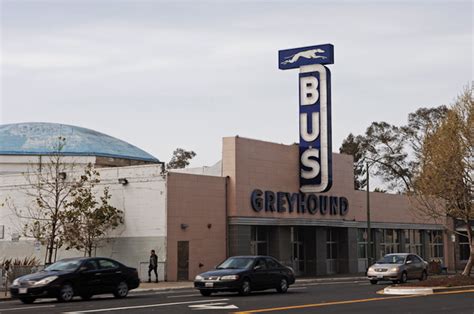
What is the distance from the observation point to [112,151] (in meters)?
62.8

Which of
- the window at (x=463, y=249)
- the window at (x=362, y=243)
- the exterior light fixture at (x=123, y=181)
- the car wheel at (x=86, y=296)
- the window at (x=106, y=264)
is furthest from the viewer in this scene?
the window at (x=463, y=249)

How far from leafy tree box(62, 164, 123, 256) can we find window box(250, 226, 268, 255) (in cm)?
810

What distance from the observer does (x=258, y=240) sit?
45.7 meters

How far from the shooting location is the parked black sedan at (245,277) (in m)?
25.6

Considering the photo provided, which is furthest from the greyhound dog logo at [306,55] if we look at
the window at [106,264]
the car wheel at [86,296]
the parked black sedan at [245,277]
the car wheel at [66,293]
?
the car wheel at [66,293]

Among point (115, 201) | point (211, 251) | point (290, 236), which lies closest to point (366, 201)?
point (290, 236)

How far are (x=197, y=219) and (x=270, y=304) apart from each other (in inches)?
759

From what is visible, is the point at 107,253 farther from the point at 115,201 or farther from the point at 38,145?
the point at 38,145

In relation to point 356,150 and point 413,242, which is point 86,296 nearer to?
point 413,242

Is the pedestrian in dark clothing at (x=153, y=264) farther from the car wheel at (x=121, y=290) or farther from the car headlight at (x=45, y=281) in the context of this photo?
the car headlight at (x=45, y=281)

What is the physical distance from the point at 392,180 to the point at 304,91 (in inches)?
1827

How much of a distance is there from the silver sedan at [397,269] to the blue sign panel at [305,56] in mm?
14750

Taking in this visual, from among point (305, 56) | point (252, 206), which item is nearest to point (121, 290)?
point (252, 206)

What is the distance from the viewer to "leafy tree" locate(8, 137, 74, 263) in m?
41.1
